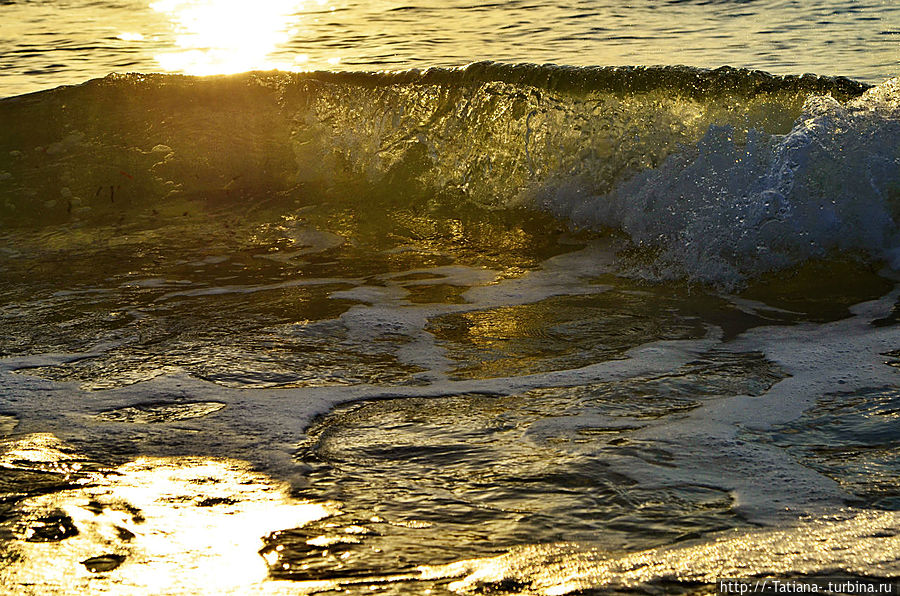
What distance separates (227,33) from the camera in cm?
1288

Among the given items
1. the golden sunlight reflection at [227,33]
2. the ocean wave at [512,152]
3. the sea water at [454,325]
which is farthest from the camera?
the golden sunlight reflection at [227,33]

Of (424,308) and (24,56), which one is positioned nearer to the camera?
(424,308)

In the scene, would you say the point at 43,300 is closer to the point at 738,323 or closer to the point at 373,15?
the point at 738,323

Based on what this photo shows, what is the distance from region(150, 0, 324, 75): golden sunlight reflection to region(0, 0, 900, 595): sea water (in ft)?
1.96

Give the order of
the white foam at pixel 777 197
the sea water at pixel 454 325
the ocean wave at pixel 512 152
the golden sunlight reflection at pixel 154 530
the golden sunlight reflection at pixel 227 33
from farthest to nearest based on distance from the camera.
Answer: the golden sunlight reflection at pixel 227 33 < the ocean wave at pixel 512 152 < the white foam at pixel 777 197 < the sea water at pixel 454 325 < the golden sunlight reflection at pixel 154 530

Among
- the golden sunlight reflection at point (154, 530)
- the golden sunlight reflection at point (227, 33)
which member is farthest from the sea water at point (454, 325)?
the golden sunlight reflection at point (227, 33)

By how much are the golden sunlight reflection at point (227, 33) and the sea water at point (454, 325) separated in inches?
23.5

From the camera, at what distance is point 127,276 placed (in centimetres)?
517

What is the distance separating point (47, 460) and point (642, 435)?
1.68 meters

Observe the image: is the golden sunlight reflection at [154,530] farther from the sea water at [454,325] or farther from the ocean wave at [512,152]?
the ocean wave at [512,152]

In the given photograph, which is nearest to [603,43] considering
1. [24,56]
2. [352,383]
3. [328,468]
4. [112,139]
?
[112,139]

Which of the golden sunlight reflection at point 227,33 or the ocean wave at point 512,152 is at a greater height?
the golden sunlight reflection at point 227,33

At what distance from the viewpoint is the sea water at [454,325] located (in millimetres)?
2180

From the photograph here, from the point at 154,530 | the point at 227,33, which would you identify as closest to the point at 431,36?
the point at 227,33
